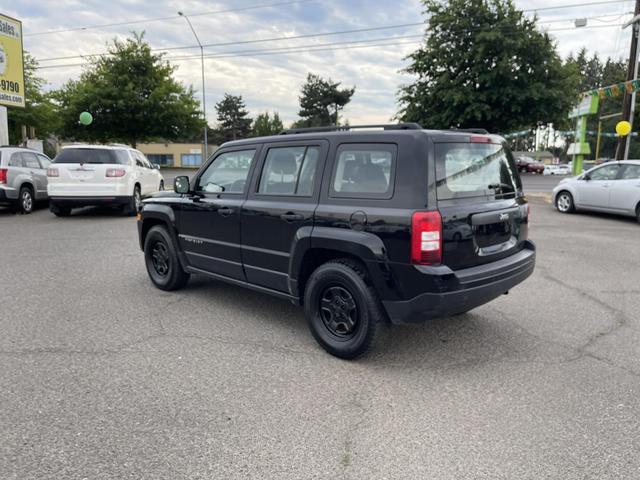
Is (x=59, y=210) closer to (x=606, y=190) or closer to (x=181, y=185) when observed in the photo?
(x=181, y=185)

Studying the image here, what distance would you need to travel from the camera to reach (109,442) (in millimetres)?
2740

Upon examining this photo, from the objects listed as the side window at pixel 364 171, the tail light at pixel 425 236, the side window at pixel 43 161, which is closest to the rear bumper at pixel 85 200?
the side window at pixel 43 161

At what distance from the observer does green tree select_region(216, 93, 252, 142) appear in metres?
85.9

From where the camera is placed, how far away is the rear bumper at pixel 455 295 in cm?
342

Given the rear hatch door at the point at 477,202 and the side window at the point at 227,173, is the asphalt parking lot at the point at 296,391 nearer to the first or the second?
the rear hatch door at the point at 477,202

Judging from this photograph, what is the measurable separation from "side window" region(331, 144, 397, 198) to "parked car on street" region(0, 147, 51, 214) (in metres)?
11.3

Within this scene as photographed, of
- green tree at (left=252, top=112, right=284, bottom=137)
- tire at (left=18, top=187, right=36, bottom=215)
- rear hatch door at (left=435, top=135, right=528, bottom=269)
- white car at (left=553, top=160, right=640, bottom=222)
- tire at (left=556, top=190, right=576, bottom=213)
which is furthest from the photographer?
green tree at (left=252, top=112, right=284, bottom=137)

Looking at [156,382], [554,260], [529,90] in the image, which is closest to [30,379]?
[156,382]

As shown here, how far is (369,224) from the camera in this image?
361 cm

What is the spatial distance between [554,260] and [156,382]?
6.50m

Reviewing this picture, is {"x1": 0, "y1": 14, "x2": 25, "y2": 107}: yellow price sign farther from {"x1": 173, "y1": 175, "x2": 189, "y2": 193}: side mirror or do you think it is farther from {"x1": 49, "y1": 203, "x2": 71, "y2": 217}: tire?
{"x1": 173, "y1": 175, "x2": 189, "y2": 193}: side mirror

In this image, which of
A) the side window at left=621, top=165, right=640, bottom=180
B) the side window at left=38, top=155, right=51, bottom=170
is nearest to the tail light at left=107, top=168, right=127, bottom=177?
the side window at left=38, top=155, right=51, bottom=170

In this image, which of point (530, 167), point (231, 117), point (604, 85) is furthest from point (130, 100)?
point (604, 85)

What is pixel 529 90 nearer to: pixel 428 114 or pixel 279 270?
pixel 428 114
